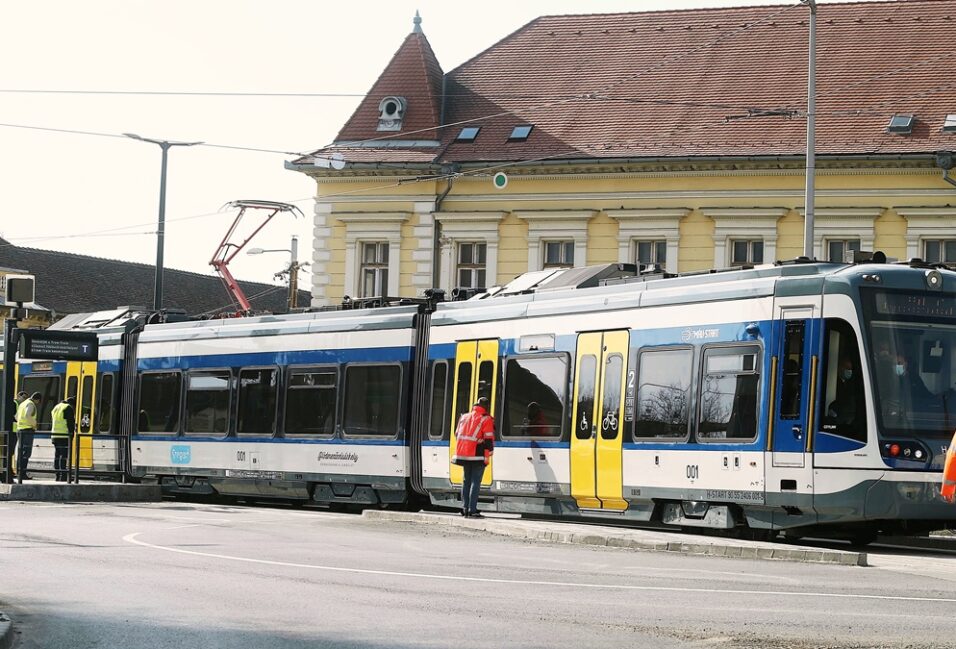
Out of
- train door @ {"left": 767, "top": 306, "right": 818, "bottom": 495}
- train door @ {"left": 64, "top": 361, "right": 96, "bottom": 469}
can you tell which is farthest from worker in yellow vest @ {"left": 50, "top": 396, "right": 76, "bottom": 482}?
train door @ {"left": 767, "top": 306, "right": 818, "bottom": 495}

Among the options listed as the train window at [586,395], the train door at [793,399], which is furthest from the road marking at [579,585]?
the train window at [586,395]

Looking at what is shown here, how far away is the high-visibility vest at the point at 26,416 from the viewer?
30.6 m

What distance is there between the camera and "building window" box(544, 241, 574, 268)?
43.9 meters

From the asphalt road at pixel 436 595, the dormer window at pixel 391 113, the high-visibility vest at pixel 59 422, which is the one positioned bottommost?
the asphalt road at pixel 436 595

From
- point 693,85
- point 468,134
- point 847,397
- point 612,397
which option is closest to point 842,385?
point 847,397

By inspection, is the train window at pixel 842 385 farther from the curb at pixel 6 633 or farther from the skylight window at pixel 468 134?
the skylight window at pixel 468 134

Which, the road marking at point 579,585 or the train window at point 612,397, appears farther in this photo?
the train window at point 612,397

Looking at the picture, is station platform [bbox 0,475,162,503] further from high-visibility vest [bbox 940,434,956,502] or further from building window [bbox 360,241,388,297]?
building window [bbox 360,241,388,297]

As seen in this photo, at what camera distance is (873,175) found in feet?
132

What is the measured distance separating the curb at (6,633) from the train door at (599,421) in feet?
36.3

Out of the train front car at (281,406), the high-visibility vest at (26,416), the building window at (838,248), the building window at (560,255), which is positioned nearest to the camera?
the train front car at (281,406)

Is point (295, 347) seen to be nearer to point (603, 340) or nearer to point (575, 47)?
point (603, 340)

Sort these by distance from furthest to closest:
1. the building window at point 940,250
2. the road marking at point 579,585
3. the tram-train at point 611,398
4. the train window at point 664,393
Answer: the building window at point 940,250 → the train window at point 664,393 → the tram-train at point 611,398 → the road marking at point 579,585

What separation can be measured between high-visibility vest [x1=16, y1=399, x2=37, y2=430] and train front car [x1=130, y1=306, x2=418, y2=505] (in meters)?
1.97
